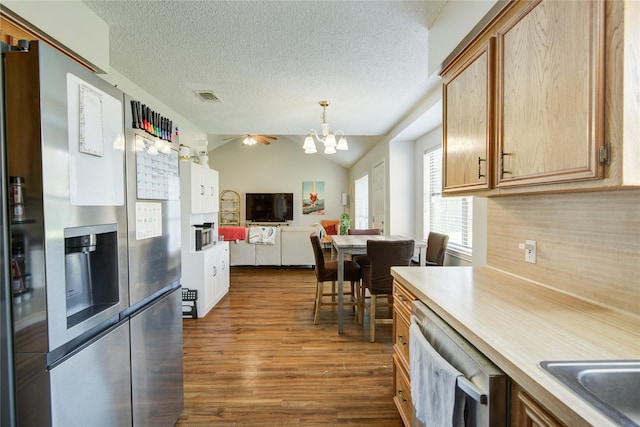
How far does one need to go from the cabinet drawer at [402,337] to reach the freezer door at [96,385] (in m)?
1.33

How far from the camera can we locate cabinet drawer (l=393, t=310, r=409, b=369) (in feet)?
5.48

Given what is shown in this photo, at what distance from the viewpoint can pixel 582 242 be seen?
1309mm

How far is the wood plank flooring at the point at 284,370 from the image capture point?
1.93 m

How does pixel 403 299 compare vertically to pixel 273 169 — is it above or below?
below

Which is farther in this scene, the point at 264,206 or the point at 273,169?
the point at 273,169

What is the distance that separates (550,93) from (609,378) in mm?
872

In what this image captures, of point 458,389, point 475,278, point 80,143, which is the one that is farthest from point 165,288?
point 475,278

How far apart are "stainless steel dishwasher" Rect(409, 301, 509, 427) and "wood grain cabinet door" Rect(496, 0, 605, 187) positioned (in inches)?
24.9

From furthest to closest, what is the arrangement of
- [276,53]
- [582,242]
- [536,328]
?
[276,53] → [582,242] → [536,328]

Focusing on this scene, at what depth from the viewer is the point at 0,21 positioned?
114 cm

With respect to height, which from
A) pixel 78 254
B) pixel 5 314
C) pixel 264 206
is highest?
pixel 264 206

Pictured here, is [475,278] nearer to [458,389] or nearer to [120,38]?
[458,389]

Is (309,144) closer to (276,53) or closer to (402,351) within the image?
(276,53)

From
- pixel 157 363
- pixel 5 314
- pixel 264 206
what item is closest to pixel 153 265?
pixel 157 363
